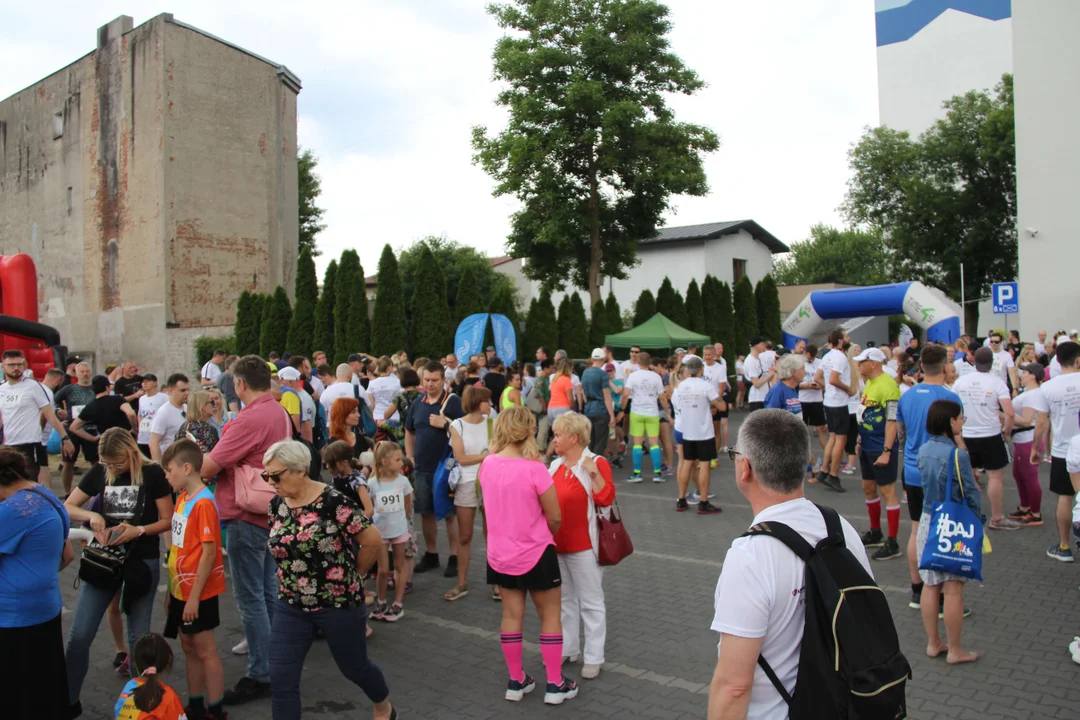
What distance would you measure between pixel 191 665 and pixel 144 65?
2998cm

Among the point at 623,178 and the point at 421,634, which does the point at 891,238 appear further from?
the point at 421,634

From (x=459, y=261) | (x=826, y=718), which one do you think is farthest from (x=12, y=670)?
→ (x=459, y=261)

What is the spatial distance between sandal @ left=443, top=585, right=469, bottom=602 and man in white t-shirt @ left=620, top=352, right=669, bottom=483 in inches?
214

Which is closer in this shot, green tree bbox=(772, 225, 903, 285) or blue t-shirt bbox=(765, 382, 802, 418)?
blue t-shirt bbox=(765, 382, 802, 418)

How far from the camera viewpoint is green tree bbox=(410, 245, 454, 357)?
74.3ft

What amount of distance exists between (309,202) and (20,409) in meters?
44.0

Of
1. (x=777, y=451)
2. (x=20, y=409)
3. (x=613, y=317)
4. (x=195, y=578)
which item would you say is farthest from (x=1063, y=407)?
(x=613, y=317)

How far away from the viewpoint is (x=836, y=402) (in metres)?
10.7

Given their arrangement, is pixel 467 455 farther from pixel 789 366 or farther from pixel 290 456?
pixel 789 366

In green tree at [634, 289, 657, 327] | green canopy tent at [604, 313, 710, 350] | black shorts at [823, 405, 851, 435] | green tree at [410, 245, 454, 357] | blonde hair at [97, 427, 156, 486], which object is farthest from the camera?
green tree at [634, 289, 657, 327]

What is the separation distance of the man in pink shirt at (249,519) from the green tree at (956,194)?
4109cm

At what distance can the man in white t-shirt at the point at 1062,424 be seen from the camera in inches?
283

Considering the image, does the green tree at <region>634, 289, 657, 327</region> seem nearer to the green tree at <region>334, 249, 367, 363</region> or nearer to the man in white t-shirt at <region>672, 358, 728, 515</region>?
the green tree at <region>334, 249, 367, 363</region>

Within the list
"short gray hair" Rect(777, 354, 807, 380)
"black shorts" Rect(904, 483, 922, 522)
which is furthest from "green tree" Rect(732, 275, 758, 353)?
"black shorts" Rect(904, 483, 922, 522)
